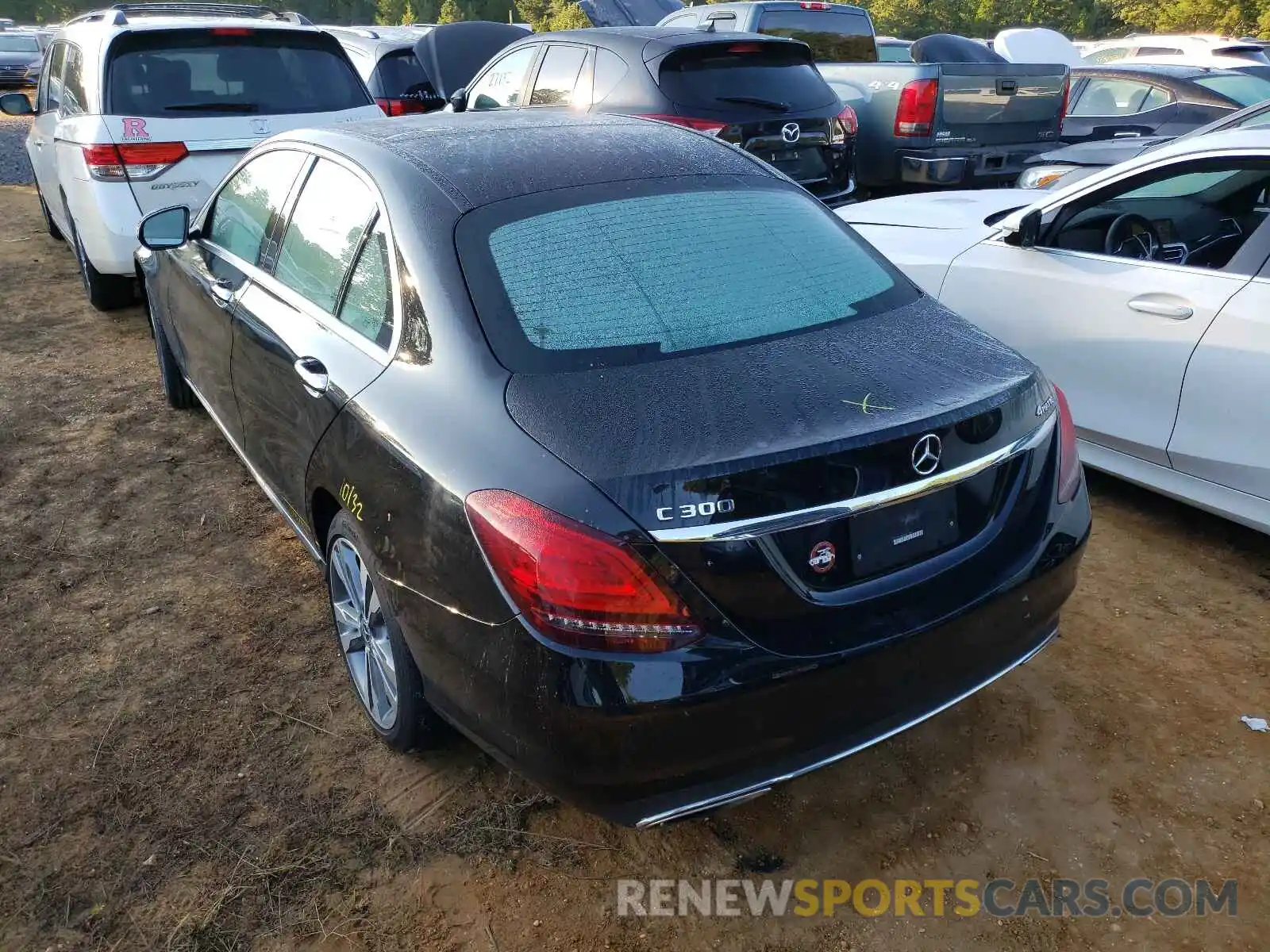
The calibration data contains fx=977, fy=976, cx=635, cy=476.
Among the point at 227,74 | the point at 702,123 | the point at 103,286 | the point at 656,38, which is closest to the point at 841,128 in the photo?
the point at 702,123

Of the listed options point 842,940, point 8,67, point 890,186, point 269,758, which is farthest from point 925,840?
point 8,67

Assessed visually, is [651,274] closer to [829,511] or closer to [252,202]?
[829,511]

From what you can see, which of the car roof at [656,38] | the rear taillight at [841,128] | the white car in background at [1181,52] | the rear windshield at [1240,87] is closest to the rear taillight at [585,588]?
the car roof at [656,38]

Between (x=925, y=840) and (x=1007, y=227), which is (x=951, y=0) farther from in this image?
(x=925, y=840)

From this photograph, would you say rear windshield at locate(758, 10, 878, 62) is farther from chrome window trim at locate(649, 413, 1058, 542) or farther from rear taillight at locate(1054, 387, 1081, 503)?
chrome window trim at locate(649, 413, 1058, 542)

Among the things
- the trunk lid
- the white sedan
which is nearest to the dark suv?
the white sedan

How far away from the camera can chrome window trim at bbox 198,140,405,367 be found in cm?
243

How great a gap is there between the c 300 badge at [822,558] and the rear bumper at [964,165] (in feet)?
20.8

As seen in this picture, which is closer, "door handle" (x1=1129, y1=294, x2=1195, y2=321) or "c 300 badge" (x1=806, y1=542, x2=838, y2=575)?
"c 300 badge" (x1=806, y1=542, x2=838, y2=575)

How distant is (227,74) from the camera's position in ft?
19.1

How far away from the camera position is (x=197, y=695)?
295cm

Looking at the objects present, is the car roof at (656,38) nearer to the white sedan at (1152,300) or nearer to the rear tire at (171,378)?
the white sedan at (1152,300)

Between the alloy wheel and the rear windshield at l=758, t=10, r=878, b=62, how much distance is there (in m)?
8.67

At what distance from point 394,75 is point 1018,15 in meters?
39.3
